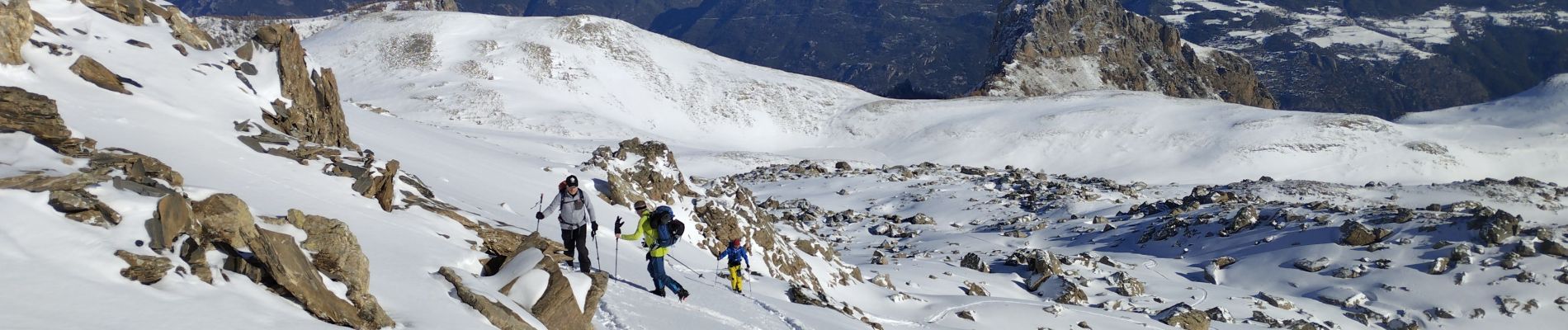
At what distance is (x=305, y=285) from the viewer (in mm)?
8172

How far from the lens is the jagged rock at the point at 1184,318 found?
2387cm

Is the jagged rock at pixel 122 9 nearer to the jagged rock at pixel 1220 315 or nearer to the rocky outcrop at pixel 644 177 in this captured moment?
the rocky outcrop at pixel 644 177

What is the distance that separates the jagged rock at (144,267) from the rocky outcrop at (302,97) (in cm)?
1067

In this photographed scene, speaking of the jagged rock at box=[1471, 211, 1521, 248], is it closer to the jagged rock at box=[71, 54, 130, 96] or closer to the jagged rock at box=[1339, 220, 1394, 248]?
the jagged rock at box=[1339, 220, 1394, 248]

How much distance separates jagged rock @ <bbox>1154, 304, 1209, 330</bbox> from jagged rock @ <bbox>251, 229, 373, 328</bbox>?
1943 cm

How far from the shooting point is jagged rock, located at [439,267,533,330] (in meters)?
9.30

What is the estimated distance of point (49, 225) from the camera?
308 inches

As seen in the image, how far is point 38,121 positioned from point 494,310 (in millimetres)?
4977

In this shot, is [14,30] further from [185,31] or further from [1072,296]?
[1072,296]

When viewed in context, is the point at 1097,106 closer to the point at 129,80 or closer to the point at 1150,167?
the point at 1150,167

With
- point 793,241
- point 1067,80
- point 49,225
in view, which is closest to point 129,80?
point 49,225

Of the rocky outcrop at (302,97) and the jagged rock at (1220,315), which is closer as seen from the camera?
the rocky outcrop at (302,97)

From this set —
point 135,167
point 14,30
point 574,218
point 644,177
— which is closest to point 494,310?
point 135,167

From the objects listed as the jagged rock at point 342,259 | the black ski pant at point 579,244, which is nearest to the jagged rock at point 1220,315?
the black ski pant at point 579,244
